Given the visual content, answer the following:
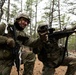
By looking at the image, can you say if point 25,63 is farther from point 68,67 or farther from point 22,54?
point 68,67

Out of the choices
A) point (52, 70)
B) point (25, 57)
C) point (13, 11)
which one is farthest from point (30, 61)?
point (13, 11)

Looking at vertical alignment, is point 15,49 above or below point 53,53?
above

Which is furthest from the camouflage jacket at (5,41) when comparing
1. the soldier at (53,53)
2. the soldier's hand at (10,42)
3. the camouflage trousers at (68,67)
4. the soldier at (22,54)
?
the camouflage trousers at (68,67)

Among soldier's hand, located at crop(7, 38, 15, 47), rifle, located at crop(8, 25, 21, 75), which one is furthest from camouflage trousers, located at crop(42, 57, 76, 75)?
soldier's hand, located at crop(7, 38, 15, 47)

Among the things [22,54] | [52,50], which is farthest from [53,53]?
[22,54]

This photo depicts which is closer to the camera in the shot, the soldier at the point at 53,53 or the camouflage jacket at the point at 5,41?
the camouflage jacket at the point at 5,41

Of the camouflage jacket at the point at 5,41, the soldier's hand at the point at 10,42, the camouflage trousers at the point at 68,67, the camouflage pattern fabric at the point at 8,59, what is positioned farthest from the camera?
the camouflage trousers at the point at 68,67

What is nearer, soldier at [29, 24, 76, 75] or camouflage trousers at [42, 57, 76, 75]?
soldier at [29, 24, 76, 75]

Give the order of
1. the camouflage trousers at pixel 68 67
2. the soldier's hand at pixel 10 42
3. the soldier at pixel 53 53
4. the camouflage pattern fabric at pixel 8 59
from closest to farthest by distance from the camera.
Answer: the soldier's hand at pixel 10 42, the camouflage pattern fabric at pixel 8 59, the soldier at pixel 53 53, the camouflage trousers at pixel 68 67

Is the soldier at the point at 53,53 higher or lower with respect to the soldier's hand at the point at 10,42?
lower

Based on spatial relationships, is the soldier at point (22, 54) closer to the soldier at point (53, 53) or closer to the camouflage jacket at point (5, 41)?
the camouflage jacket at point (5, 41)

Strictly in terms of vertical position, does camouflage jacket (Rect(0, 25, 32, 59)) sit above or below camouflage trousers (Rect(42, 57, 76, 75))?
above

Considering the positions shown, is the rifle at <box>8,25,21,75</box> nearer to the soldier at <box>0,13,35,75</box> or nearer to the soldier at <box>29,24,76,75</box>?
the soldier at <box>0,13,35,75</box>

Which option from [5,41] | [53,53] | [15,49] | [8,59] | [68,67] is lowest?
[68,67]
